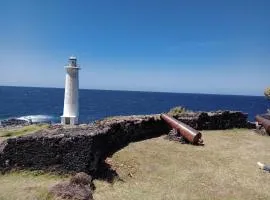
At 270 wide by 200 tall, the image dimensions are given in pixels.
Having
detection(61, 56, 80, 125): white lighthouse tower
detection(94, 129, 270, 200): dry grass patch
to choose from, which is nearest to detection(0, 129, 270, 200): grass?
detection(94, 129, 270, 200): dry grass patch

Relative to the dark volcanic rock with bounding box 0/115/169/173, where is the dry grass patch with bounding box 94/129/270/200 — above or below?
below

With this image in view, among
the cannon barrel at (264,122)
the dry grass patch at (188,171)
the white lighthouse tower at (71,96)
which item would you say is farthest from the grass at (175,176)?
the white lighthouse tower at (71,96)

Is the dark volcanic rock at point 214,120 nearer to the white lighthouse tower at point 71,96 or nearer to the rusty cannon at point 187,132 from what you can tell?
the rusty cannon at point 187,132

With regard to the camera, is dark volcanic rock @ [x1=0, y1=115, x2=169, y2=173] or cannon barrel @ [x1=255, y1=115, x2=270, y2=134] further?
cannon barrel @ [x1=255, y1=115, x2=270, y2=134]

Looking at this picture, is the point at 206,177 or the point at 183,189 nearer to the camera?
the point at 183,189

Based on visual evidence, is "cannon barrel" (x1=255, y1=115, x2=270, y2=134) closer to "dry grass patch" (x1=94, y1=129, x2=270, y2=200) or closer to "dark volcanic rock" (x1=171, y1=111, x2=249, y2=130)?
"dark volcanic rock" (x1=171, y1=111, x2=249, y2=130)

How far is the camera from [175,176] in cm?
1065

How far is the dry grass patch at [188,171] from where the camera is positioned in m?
9.34

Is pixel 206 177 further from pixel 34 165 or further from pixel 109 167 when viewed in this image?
pixel 34 165

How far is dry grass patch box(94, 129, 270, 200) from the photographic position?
30.7 ft

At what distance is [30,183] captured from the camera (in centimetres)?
930

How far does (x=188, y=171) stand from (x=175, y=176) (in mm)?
681

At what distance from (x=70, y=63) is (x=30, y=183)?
2185cm

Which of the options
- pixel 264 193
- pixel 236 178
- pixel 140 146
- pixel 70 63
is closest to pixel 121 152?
pixel 140 146
